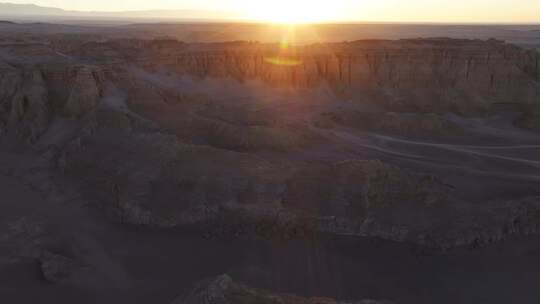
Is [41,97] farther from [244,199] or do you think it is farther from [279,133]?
[244,199]

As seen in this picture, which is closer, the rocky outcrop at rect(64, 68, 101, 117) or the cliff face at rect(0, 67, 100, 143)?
the cliff face at rect(0, 67, 100, 143)

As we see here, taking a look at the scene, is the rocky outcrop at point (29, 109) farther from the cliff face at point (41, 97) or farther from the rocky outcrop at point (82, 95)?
the rocky outcrop at point (82, 95)

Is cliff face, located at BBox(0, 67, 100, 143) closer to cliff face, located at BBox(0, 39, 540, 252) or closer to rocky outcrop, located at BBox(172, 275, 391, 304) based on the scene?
cliff face, located at BBox(0, 39, 540, 252)

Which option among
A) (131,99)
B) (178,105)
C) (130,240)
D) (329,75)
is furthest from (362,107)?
(130,240)

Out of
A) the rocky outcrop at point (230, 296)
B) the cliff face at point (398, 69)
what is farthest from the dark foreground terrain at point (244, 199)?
the cliff face at point (398, 69)

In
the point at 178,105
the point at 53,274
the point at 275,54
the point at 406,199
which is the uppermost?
the point at 275,54

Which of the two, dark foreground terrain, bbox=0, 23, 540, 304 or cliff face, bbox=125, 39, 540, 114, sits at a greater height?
cliff face, bbox=125, 39, 540, 114

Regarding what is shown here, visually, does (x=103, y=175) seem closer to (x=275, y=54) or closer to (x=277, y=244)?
(x=277, y=244)

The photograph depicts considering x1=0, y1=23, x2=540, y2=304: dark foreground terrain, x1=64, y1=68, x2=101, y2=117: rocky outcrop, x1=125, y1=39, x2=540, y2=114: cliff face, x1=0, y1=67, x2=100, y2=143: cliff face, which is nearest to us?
x1=0, y1=23, x2=540, y2=304: dark foreground terrain

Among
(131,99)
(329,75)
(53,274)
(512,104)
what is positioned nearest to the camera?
(53,274)

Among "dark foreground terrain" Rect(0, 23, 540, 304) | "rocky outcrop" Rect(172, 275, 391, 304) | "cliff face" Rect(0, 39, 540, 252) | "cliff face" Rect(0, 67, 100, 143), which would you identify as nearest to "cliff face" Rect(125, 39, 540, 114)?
"cliff face" Rect(0, 39, 540, 252)
